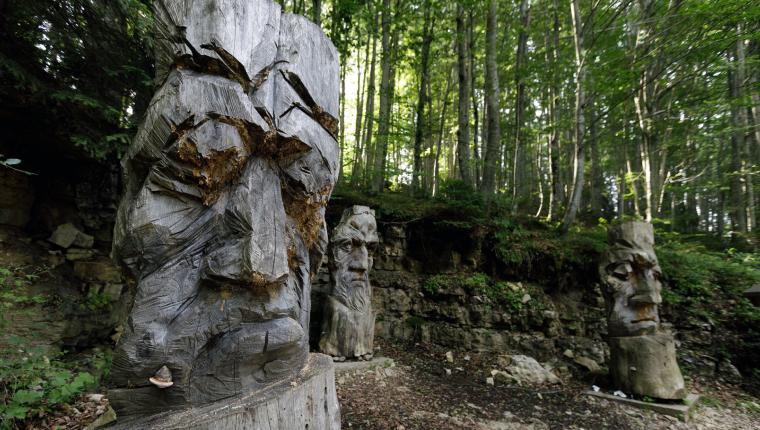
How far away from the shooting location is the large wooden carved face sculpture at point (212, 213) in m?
1.43

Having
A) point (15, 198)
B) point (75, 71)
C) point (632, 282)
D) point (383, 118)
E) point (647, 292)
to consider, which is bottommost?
point (647, 292)

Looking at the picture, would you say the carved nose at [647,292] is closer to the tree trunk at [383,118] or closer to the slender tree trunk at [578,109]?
the slender tree trunk at [578,109]

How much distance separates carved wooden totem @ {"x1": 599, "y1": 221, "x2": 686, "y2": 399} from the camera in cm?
453

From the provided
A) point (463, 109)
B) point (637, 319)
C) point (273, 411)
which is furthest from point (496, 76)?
point (273, 411)

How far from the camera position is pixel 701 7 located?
554 cm

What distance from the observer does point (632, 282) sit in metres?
5.05

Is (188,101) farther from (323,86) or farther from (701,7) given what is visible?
(701,7)

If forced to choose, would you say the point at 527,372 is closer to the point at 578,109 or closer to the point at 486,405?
the point at 486,405

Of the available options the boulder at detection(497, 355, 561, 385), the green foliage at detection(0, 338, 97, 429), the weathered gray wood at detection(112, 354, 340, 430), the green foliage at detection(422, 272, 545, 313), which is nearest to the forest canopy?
the green foliage at detection(422, 272, 545, 313)

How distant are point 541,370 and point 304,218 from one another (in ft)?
16.6

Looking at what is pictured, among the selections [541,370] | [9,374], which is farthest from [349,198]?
[9,374]

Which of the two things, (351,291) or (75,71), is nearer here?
(75,71)

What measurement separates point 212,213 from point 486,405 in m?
4.14

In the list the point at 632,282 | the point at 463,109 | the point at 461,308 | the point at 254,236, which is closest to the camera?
the point at 254,236
